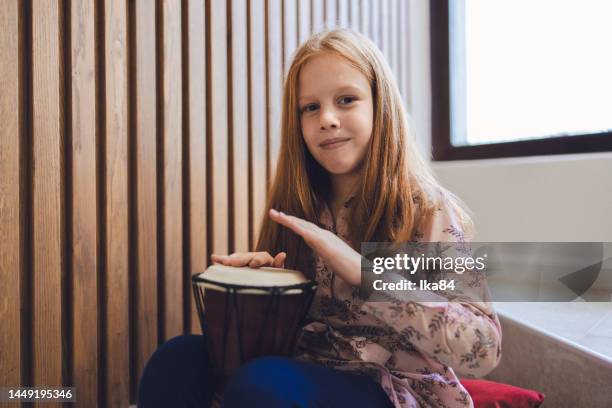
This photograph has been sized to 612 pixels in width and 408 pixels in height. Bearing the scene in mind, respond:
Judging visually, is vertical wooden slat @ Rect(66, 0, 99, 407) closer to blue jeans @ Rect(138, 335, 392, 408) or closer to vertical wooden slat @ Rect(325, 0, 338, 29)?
blue jeans @ Rect(138, 335, 392, 408)

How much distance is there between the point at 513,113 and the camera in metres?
2.12

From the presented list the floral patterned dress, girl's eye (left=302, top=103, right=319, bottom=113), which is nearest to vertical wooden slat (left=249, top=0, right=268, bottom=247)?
girl's eye (left=302, top=103, right=319, bottom=113)

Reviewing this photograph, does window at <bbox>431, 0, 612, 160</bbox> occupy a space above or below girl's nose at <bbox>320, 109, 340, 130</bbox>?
above

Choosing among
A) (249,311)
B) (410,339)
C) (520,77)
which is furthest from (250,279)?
(520,77)

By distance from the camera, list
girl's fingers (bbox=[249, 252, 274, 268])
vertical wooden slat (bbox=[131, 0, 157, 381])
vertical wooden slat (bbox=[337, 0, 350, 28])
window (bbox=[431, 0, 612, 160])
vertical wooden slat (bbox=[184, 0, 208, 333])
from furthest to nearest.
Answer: vertical wooden slat (bbox=[337, 0, 350, 28]) < window (bbox=[431, 0, 612, 160]) < vertical wooden slat (bbox=[184, 0, 208, 333]) < vertical wooden slat (bbox=[131, 0, 157, 381]) < girl's fingers (bbox=[249, 252, 274, 268])

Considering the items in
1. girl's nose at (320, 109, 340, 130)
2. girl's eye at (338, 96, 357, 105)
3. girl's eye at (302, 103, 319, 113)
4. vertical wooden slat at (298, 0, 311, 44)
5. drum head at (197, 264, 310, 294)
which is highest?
vertical wooden slat at (298, 0, 311, 44)

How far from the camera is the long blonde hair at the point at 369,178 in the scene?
104 cm

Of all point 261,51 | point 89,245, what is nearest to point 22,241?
point 89,245

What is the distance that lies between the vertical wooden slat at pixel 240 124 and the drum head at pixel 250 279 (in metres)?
0.82

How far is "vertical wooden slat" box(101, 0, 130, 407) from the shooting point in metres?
1.38

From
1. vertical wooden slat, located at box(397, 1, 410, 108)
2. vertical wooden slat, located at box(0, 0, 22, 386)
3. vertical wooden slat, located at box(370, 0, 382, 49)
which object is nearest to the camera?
vertical wooden slat, located at box(0, 0, 22, 386)

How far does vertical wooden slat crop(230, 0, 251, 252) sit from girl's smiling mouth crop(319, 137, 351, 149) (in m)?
0.68

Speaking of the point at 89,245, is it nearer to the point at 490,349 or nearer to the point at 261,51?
the point at 261,51

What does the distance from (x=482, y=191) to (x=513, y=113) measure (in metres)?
0.42
